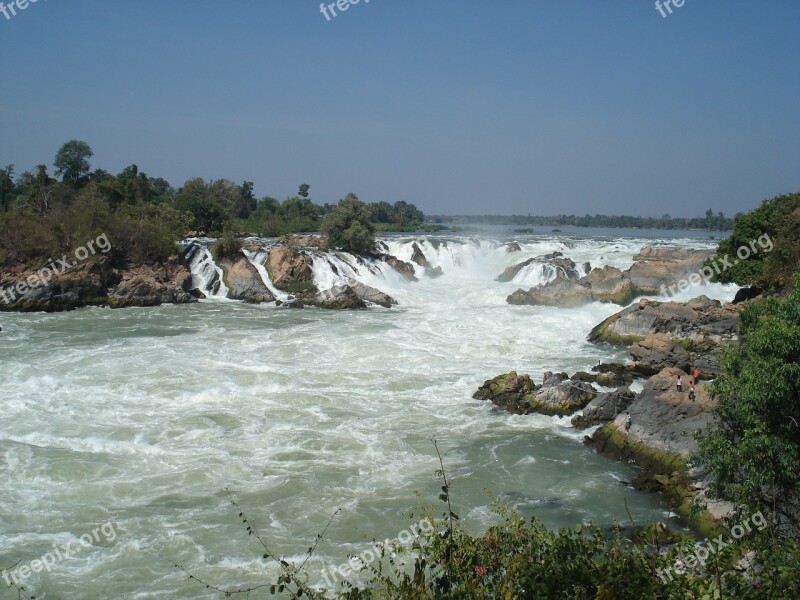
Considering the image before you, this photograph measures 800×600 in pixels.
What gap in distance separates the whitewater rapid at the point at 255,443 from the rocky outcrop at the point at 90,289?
2.46 metres

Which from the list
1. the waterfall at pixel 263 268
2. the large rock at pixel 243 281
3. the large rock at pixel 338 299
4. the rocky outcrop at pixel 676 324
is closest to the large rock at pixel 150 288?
the large rock at pixel 243 281

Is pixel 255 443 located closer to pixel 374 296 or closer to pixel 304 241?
pixel 374 296

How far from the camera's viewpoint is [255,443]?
552 inches

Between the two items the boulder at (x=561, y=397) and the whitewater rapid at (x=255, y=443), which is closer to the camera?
the whitewater rapid at (x=255, y=443)

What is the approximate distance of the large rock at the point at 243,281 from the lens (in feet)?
109

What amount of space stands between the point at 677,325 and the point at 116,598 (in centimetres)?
1993

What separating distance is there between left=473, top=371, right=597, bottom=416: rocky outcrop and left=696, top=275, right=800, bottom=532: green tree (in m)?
6.64

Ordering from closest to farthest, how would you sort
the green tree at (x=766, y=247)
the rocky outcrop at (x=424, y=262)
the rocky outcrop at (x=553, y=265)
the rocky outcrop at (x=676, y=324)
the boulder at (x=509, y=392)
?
1. the boulder at (x=509, y=392)
2. the rocky outcrop at (x=676, y=324)
3. the green tree at (x=766, y=247)
4. the rocky outcrop at (x=553, y=265)
5. the rocky outcrop at (x=424, y=262)

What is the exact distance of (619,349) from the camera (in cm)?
2305

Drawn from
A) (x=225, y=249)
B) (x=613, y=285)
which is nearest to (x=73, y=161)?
(x=225, y=249)

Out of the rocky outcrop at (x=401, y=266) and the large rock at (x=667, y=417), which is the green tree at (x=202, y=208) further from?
the large rock at (x=667, y=417)

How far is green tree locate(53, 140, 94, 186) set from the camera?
54.9m

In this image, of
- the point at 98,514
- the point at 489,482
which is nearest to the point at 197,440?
the point at 98,514

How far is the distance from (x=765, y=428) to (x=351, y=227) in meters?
34.1
